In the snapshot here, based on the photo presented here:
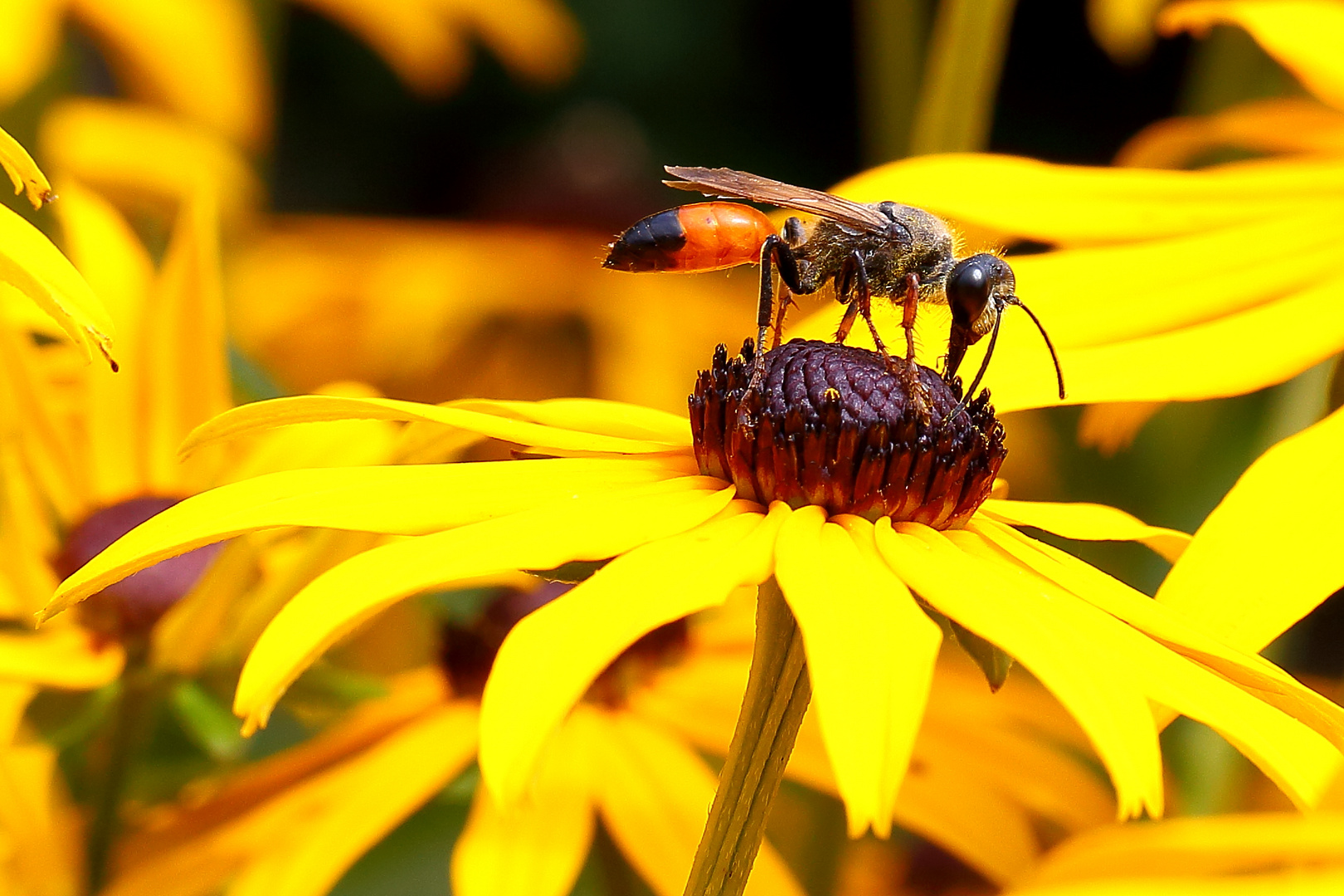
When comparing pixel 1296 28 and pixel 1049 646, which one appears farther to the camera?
pixel 1296 28

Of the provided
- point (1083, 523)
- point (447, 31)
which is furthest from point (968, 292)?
point (447, 31)

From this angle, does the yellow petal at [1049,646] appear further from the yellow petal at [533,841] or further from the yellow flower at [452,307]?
the yellow flower at [452,307]

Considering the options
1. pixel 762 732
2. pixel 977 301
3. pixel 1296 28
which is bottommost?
pixel 762 732

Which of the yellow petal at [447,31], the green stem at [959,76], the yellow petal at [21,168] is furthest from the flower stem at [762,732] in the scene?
the yellow petal at [447,31]

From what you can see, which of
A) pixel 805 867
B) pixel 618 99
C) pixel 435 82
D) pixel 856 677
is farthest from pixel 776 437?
pixel 618 99

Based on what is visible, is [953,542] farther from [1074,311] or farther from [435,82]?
[435,82]

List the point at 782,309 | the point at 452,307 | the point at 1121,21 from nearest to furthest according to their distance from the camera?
the point at 782,309
the point at 1121,21
the point at 452,307

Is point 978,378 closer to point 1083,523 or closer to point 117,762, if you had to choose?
point 1083,523
